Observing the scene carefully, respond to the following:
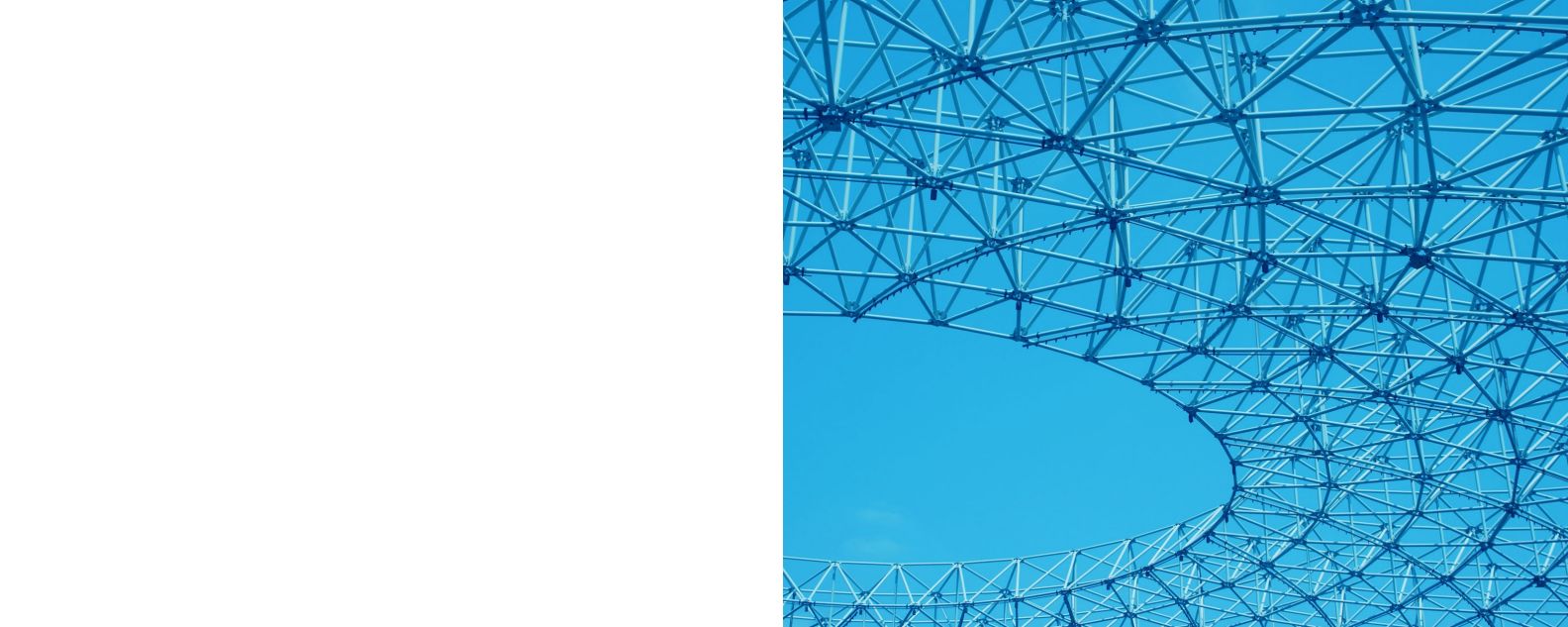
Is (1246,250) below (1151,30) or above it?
above

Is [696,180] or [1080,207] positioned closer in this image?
[696,180]

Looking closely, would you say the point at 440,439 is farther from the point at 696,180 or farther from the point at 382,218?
the point at 696,180

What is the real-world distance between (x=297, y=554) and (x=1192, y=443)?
109648 mm

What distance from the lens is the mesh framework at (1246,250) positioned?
21.9 metres

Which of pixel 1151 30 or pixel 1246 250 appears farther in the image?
pixel 1246 250

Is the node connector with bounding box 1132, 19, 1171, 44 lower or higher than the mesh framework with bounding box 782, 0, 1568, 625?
lower

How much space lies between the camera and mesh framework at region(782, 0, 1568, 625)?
21875mm

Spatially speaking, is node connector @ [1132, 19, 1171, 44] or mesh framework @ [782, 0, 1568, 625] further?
mesh framework @ [782, 0, 1568, 625]

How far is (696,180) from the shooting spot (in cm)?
338

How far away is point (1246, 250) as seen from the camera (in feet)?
88.5

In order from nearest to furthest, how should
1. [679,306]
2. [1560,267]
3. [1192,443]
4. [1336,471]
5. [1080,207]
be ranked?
[679,306], [1080,207], [1560,267], [1336,471], [1192,443]

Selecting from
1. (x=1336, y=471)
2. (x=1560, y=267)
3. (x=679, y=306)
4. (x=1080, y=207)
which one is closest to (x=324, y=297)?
(x=679, y=306)

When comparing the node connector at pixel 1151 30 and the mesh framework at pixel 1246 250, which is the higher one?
the mesh framework at pixel 1246 250

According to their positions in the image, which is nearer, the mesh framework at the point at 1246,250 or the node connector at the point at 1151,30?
the node connector at the point at 1151,30
